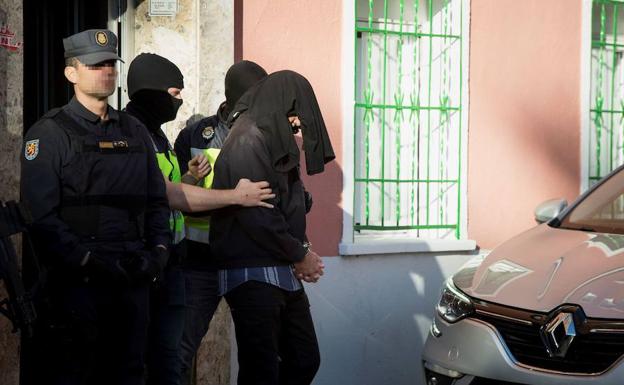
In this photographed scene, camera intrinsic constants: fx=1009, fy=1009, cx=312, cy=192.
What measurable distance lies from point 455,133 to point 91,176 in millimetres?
3554

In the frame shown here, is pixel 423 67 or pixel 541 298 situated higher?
pixel 423 67

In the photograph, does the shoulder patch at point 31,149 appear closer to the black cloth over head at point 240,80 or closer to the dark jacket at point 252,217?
the dark jacket at point 252,217

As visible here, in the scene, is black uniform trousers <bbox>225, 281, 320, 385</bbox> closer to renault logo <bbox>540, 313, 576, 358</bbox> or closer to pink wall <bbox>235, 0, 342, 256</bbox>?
renault logo <bbox>540, 313, 576, 358</bbox>

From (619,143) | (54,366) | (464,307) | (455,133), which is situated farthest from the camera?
(619,143)

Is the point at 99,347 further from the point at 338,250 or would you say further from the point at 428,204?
the point at 428,204

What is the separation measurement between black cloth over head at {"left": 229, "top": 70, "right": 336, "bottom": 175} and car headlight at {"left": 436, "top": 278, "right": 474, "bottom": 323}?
950 millimetres

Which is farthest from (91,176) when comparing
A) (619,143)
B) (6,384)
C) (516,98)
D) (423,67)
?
(619,143)

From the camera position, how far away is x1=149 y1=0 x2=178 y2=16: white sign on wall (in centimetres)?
588

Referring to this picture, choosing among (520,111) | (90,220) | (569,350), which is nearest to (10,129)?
(90,220)

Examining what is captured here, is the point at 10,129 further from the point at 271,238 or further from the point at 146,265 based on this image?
the point at 271,238

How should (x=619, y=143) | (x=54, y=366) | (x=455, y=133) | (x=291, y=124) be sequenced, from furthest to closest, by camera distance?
(x=619, y=143) < (x=455, y=133) < (x=291, y=124) < (x=54, y=366)

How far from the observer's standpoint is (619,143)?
7.64m

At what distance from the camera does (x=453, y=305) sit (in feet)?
15.4

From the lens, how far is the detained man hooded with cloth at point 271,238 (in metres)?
4.08
